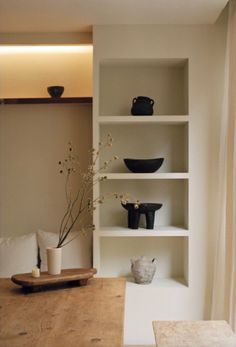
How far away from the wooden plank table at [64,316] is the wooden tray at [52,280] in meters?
0.04

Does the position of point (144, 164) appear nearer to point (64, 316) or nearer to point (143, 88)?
point (143, 88)

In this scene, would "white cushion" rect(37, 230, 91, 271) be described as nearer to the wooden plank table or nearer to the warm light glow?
the wooden plank table

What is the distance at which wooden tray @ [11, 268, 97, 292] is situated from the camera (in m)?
2.27

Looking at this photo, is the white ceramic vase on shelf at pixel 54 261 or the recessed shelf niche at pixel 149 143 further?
the recessed shelf niche at pixel 149 143

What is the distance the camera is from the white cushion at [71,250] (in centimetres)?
336

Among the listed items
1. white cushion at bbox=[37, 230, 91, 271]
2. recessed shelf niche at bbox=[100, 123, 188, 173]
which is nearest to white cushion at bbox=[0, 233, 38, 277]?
white cushion at bbox=[37, 230, 91, 271]

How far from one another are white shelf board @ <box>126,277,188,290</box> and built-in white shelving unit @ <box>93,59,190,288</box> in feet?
0.23

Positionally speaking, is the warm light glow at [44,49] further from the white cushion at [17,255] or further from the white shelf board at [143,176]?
the white cushion at [17,255]

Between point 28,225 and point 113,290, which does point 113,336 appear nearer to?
point 113,290

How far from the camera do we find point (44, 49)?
3715 millimetres

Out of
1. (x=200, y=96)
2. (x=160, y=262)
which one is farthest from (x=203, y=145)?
(x=160, y=262)

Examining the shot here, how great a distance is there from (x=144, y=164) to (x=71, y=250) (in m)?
0.88

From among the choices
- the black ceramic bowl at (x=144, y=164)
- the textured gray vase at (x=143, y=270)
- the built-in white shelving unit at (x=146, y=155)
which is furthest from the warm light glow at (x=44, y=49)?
the textured gray vase at (x=143, y=270)

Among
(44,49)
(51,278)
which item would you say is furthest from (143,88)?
(51,278)
